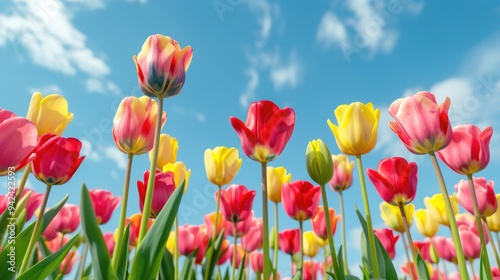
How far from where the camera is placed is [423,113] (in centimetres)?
177

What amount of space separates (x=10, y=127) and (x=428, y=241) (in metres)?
3.53

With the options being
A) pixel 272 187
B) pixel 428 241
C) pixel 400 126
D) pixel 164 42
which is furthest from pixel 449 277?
pixel 164 42

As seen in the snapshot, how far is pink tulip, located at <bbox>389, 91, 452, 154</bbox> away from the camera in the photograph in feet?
5.69

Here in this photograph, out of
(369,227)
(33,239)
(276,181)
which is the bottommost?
(33,239)

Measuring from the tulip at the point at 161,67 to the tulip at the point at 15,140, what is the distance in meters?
0.44

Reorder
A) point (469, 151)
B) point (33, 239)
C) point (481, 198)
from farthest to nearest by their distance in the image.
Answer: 1. point (481, 198)
2. point (469, 151)
3. point (33, 239)

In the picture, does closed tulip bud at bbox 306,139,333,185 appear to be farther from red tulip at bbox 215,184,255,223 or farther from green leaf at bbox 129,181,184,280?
red tulip at bbox 215,184,255,223

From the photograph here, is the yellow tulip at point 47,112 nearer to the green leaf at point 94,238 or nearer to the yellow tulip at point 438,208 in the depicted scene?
the green leaf at point 94,238

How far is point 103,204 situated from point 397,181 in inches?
75.2

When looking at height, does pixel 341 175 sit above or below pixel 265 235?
above

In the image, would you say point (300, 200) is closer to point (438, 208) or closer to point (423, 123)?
point (423, 123)

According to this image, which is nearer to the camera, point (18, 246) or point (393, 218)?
point (18, 246)

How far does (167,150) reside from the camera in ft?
7.89

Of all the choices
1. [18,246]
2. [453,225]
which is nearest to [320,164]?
[453,225]
